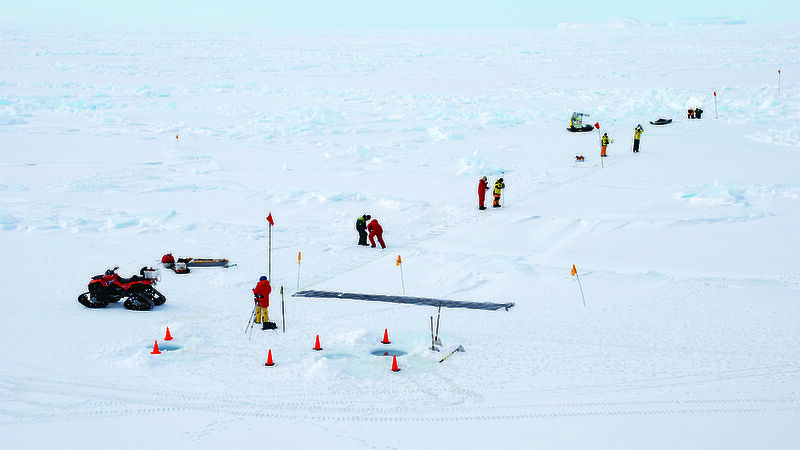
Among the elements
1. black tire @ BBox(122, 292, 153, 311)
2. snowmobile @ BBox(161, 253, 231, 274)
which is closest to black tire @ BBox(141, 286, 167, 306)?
black tire @ BBox(122, 292, 153, 311)

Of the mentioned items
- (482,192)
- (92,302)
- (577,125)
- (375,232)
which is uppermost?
(577,125)

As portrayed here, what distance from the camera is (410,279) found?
14711mm

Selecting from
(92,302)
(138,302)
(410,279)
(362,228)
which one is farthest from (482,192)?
(92,302)

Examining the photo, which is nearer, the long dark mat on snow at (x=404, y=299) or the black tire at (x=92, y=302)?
the black tire at (x=92, y=302)

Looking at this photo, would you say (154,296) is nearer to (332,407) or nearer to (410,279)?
(410,279)

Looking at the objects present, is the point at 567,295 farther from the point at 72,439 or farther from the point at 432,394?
the point at 72,439

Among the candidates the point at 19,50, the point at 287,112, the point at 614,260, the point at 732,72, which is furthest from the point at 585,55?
the point at 614,260

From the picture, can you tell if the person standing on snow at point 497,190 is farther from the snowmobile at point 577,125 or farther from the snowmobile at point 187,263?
the snowmobile at point 577,125

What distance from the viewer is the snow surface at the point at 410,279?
8953 mm

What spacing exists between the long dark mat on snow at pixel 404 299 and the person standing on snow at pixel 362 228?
3.29 metres

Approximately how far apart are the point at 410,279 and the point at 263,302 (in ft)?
12.4

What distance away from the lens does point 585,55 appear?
269 ft

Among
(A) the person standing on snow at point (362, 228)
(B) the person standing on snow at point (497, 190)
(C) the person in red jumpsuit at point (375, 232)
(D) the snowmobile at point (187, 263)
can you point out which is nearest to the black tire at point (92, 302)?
(D) the snowmobile at point (187, 263)

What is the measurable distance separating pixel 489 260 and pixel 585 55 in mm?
71351
